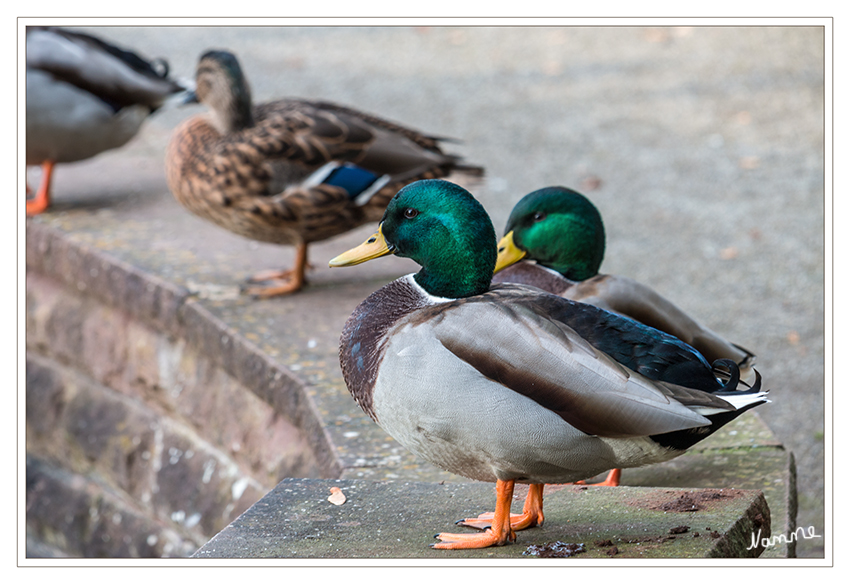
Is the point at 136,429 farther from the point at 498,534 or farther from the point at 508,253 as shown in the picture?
the point at 498,534

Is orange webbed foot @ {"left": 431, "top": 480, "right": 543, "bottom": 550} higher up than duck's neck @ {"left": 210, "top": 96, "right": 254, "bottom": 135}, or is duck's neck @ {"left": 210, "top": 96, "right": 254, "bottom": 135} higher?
duck's neck @ {"left": 210, "top": 96, "right": 254, "bottom": 135}

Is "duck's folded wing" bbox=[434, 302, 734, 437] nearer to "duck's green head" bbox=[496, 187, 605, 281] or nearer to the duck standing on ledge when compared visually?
the duck standing on ledge

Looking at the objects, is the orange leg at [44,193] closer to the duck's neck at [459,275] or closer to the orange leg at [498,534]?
the duck's neck at [459,275]

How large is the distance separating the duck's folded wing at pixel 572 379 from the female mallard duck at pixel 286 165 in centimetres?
184

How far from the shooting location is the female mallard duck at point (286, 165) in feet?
11.7


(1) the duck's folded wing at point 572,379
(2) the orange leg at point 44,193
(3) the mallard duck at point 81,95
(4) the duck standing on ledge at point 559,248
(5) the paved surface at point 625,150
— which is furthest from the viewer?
(2) the orange leg at point 44,193

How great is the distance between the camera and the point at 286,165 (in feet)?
11.7

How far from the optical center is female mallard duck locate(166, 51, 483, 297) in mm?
3553

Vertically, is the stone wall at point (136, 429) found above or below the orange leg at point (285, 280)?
below

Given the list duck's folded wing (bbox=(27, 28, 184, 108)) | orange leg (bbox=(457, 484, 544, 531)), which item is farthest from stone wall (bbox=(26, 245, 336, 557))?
orange leg (bbox=(457, 484, 544, 531))

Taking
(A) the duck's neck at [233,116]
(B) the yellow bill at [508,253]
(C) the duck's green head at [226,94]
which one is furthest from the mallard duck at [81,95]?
(B) the yellow bill at [508,253]

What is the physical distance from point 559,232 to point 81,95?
2846 mm

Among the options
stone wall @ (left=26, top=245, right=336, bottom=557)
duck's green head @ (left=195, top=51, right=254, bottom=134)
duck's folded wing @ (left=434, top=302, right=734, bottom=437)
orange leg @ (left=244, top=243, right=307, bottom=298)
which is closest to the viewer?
duck's folded wing @ (left=434, top=302, right=734, bottom=437)

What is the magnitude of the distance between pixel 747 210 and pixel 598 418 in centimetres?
455
